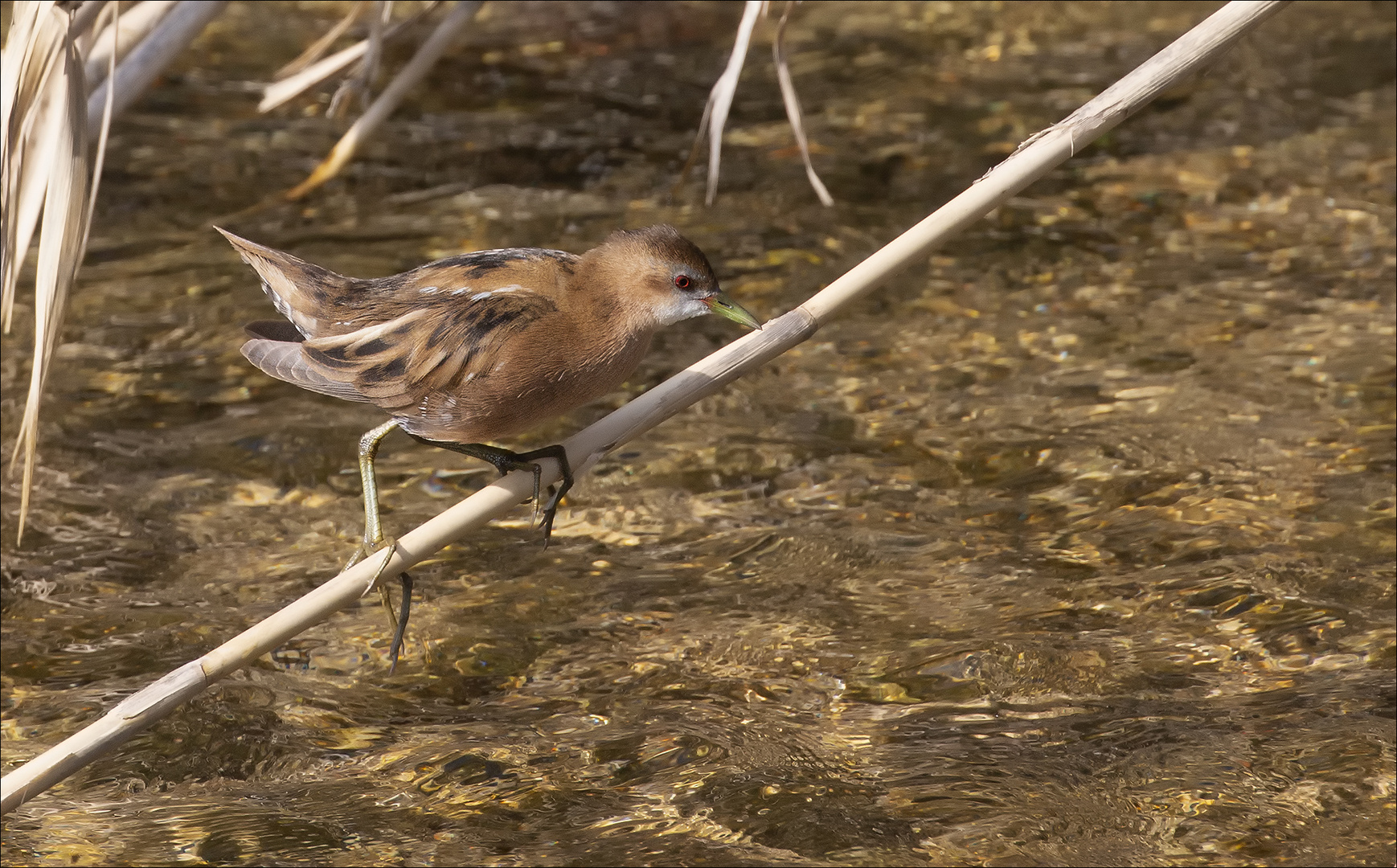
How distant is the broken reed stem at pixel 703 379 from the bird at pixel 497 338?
170mm

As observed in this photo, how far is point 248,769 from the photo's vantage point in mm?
4148

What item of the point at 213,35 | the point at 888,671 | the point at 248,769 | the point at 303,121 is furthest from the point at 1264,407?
the point at 213,35

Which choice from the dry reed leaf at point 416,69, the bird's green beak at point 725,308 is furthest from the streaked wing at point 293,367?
the dry reed leaf at point 416,69

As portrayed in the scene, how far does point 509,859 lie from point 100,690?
1539 millimetres

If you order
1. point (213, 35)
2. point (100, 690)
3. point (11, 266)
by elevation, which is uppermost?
point (213, 35)

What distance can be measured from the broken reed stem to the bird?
170 mm

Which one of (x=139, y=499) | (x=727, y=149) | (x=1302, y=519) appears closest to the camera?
(x=1302, y=519)

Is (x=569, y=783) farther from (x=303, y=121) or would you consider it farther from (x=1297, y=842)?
(x=303, y=121)

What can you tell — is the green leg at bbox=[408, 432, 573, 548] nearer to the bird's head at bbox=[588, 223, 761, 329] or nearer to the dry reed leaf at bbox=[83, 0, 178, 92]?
the bird's head at bbox=[588, 223, 761, 329]

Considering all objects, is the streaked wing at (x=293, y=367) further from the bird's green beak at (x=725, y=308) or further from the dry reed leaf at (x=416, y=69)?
the dry reed leaf at (x=416, y=69)

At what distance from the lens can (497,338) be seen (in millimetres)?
3385

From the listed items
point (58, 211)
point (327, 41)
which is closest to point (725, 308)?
point (58, 211)

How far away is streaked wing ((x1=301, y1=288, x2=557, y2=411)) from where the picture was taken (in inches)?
134

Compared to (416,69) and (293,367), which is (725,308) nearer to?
(293,367)
